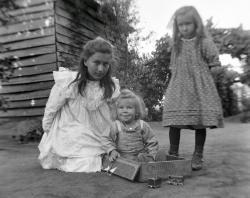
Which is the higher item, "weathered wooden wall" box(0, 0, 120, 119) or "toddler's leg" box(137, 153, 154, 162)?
"weathered wooden wall" box(0, 0, 120, 119)

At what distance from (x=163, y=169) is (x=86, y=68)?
130 cm

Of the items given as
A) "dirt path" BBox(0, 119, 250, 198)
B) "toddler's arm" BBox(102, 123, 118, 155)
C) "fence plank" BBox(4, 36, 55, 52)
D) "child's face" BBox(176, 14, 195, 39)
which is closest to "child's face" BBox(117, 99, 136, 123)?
"toddler's arm" BBox(102, 123, 118, 155)

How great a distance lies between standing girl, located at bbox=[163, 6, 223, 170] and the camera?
3.23 meters

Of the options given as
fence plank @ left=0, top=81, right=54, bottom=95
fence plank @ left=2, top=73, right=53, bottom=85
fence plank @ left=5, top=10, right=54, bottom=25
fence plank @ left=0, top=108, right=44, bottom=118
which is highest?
fence plank @ left=5, top=10, right=54, bottom=25

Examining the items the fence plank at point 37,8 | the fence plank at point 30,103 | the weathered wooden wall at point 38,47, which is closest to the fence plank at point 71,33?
the weathered wooden wall at point 38,47

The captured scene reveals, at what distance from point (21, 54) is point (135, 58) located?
10.3 feet

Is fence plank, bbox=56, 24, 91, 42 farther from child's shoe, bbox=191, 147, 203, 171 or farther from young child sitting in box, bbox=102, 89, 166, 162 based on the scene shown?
child's shoe, bbox=191, 147, 203, 171

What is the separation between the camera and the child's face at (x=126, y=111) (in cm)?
315

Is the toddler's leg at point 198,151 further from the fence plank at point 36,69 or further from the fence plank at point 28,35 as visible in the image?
the fence plank at point 28,35

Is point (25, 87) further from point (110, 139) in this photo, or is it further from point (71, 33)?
point (110, 139)

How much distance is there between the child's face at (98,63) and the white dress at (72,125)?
19 centimetres

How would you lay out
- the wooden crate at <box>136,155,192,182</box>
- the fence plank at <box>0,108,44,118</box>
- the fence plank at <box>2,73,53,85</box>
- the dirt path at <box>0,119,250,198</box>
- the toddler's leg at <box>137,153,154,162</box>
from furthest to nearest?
the fence plank at <box>0,108,44,118</box>
the fence plank at <box>2,73,53,85</box>
the toddler's leg at <box>137,153,154,162</box>
the wooden crate at <box>136,155,192,182</box>
the dirt path at <box>0,119,250,198</box>

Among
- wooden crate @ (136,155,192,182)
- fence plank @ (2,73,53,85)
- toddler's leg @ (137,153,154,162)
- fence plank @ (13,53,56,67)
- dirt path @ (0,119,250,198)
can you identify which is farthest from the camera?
fence plank @ (2,73,53,85)

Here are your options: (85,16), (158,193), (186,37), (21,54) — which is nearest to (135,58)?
(85,16)
